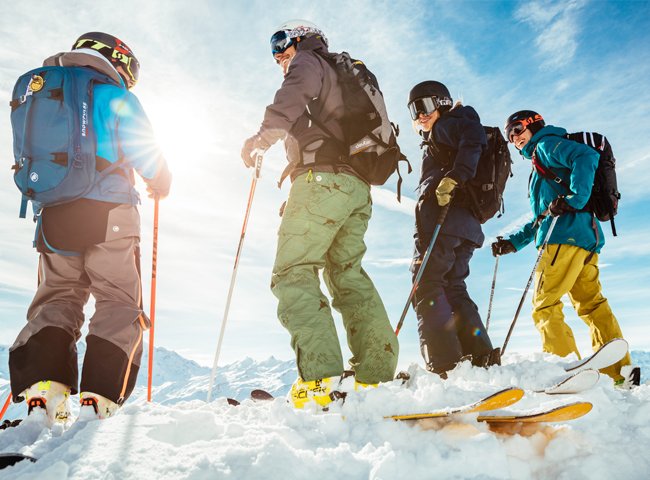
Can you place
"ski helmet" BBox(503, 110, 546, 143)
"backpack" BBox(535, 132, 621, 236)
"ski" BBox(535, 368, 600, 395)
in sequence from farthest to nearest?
"ski helmet" BBox(503, 110, 546, 143)
"backpack" BBox(535, 132, 621, 236)
"ski" BBox(535, 368, 600, 395)

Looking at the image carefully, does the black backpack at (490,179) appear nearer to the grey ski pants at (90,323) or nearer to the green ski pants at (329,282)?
the green ski pants at (329,282)

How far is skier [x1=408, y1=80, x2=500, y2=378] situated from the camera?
4301mm

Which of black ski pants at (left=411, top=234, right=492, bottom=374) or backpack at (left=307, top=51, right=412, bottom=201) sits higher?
backpack at (left=307, top=51, right=412, bottom=201)

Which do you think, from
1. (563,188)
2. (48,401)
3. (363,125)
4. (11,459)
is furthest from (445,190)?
(11,459)

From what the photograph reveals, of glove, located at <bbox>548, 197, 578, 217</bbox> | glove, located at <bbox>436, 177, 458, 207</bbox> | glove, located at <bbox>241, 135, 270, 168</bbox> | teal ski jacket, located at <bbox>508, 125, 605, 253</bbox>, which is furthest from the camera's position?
glove, located at <bbox>548, 197, 578, 217</bbox>

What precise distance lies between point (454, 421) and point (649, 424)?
0.93m

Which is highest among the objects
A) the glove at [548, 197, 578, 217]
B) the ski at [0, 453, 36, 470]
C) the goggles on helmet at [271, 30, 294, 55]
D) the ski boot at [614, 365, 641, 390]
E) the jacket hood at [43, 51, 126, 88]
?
the goggles on helmet at [271, 30, 294, 55]

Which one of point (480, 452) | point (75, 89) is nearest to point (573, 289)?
point (480, 452)

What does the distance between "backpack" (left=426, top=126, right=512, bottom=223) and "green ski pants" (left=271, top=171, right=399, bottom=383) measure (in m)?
1.66

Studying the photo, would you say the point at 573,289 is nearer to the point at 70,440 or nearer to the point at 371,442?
the point at 371,442

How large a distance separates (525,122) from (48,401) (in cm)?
608

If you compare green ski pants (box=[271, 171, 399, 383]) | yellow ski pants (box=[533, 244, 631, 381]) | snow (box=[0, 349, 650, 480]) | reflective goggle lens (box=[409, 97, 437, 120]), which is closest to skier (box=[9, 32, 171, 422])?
snow (box=[0, 349, 650, 480])

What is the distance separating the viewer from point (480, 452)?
1643 millimetres

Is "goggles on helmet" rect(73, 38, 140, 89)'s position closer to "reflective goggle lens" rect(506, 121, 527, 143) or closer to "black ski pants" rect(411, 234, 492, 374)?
"black ski pants" rect(411, 234, 492, 374)
